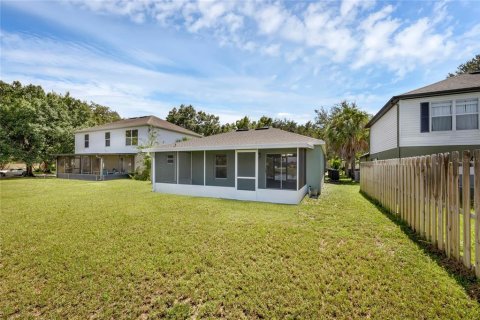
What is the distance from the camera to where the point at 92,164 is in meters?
27.2

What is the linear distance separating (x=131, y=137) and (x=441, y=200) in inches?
985

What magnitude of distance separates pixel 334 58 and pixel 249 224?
36.7 ft

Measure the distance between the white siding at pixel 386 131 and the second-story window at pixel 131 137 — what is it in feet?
73.5

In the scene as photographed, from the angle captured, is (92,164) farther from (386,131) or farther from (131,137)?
(386,131)

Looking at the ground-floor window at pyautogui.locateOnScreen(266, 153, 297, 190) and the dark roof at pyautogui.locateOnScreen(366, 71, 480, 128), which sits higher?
the dark roof at pyautogui.locateOnScreen(366, 71, 480, 128)

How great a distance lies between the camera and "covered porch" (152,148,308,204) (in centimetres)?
1101

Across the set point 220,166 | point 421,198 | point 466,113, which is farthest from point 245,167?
point 466,113

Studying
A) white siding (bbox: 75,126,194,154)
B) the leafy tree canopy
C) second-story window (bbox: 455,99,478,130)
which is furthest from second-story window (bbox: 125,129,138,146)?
second-story window (bbox: 455,99,478,130)

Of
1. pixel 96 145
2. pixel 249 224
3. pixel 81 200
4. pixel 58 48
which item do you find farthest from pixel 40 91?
pixel 249 224

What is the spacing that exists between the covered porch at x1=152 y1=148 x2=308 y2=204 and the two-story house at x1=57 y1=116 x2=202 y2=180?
8533 millimetres

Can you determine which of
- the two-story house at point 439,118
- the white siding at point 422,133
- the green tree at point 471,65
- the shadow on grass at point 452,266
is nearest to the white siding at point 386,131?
the two-story house at point 439,118

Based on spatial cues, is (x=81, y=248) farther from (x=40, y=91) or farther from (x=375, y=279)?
(x=40, y=91)

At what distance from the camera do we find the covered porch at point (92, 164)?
2480 centimetres

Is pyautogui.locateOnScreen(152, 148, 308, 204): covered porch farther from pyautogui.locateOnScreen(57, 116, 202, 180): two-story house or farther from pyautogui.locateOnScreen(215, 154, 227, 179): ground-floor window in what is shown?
pyautogui.locateOnScreen(57, 116, 202, 180): two-story house
